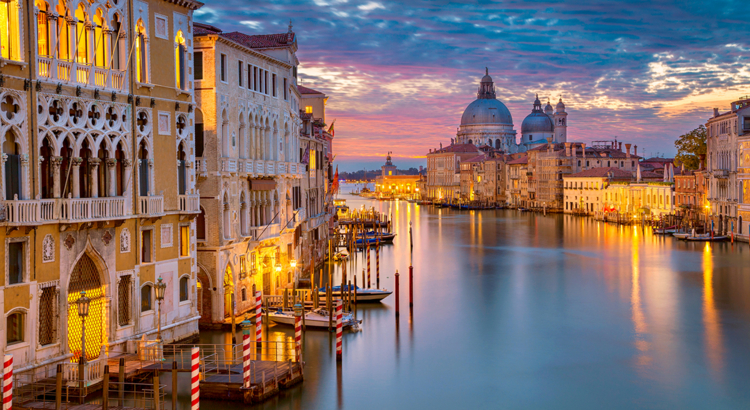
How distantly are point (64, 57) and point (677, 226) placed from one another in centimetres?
4155

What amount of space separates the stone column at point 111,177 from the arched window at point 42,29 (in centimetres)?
201

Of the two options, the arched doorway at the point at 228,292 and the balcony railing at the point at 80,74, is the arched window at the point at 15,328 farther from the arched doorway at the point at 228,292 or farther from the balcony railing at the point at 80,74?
the arched doorway at the point at 228,292

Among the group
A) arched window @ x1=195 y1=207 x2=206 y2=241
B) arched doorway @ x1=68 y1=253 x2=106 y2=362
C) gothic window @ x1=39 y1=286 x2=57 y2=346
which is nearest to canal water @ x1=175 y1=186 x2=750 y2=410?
arched doorway @ x1=68 y1=253 x2=106 y2=362

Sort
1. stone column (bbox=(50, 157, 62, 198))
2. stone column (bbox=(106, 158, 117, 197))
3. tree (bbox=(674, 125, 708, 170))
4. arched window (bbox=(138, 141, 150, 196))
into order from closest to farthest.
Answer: stone column (bbox=(50, 157, 62, 198)) < stone column (bbox=(106, 158, 117, 197)) < arched window (bbox=(138, 141, 150, 196)) < tree (bbox=(674, 125, 708, 170))

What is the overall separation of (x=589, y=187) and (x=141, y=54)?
57.8m

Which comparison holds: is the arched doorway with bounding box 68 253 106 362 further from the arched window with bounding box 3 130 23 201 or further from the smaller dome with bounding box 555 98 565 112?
the smaller dome with bounding box 555 98 565 112

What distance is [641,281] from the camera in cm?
2638

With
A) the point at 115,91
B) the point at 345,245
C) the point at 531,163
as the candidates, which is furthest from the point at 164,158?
the point at 531,163

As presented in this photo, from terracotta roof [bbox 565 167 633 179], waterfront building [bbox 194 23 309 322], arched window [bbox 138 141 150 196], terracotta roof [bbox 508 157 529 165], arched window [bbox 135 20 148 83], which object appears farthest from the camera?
terracotta roof [bbox 508 157 529 165]

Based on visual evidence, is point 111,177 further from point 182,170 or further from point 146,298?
point 146,298

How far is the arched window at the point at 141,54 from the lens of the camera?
12766 millimetres

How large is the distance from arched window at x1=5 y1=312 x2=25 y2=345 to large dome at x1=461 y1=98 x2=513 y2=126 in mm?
104928

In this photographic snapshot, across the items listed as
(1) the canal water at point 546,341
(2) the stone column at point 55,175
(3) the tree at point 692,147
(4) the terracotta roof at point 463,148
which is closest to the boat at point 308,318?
(1) the canal water at point 546,341

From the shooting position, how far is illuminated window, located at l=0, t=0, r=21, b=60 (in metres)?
10.3
